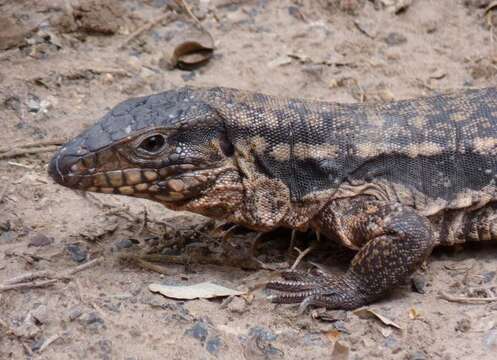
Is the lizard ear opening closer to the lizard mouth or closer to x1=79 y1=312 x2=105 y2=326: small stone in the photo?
the lizard mouth

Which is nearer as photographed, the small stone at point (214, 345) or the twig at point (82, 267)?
the small stone at point (214, 345)

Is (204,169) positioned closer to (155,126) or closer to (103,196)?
(155,126)

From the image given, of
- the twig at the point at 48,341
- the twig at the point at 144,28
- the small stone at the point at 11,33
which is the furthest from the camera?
the twig at the point at 144,28

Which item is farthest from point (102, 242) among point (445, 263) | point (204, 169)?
point (445, 263)

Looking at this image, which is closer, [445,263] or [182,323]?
[182,323]

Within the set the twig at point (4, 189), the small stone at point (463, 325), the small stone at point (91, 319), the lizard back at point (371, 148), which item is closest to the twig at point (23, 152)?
the twig at point (4, 189)

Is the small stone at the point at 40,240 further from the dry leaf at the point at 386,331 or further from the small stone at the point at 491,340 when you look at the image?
the small stone at the point at 491,340

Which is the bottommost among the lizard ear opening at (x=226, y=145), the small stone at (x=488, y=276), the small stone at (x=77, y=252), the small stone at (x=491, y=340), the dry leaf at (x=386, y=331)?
the small stone at (x=77, y=252)

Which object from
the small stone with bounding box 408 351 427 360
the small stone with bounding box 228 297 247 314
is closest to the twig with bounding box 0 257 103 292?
the small stone with bounding box 228 297 247 314
